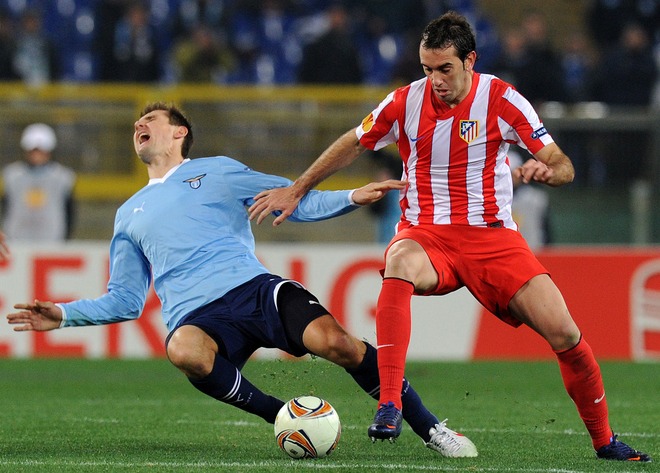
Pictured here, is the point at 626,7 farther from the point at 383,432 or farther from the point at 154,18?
the point at 383,432

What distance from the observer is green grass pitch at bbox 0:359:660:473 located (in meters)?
5.95

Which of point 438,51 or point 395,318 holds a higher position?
point 438,51

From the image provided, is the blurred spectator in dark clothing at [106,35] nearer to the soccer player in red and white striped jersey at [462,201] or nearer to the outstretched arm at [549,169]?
the soccer player in red and white striped jersey at [462,201]

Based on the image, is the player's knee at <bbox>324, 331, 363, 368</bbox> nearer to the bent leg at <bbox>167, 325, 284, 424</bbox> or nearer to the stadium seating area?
the bent leg at <bbox>167, 325, 284, 424</bbox>

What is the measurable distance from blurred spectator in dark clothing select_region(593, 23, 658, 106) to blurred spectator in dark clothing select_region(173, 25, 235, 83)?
4704 mm

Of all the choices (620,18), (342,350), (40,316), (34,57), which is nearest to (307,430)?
(342,350)

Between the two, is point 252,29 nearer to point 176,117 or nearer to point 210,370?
point 176,117

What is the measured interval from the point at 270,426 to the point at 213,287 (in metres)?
1.47

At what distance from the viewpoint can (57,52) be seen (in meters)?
16.4

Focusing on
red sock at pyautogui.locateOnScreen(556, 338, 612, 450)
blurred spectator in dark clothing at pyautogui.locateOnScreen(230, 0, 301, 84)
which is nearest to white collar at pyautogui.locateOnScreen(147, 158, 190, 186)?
red sock at pyautogui.locateOnScreen(556, 338, 612, 450)

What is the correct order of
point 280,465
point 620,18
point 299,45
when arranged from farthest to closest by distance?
point 620,18
point 299,45
point 280,465

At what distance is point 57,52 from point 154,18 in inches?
58.4

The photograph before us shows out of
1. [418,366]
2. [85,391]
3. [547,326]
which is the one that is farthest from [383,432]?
[418,366]

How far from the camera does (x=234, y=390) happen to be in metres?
6.25
